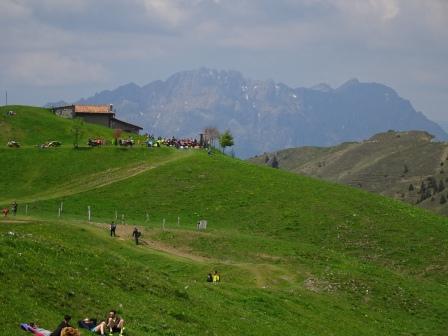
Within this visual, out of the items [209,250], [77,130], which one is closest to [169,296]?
[209,250]

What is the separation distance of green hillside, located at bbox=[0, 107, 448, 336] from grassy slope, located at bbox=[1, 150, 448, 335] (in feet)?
0.64

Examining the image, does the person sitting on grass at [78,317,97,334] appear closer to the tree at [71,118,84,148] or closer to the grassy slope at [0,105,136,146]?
the tree at [71,118,84,148]

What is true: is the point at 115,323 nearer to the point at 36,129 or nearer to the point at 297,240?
the point at 297,240

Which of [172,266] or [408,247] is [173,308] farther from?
[408,247]

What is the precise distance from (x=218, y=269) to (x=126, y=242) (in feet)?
33.5

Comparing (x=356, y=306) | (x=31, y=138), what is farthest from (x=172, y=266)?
(x=31, y=138)

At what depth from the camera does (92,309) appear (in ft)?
105

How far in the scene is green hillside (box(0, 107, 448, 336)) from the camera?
3494cm

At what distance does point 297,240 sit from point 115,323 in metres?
46.2

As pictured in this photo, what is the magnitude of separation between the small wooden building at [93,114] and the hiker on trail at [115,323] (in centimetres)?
11991

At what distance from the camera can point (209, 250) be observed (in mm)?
63906

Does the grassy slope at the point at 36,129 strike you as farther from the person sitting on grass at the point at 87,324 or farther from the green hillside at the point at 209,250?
the person sitting on grass at the point at 87,324

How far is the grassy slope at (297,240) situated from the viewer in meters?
50.1

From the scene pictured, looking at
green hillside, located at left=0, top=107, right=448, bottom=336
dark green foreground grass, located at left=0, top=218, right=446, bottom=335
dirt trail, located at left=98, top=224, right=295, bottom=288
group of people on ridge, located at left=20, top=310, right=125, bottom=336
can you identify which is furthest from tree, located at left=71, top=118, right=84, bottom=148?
group of people on ridge, located at left=20, top=310, right=125, bottom=336
